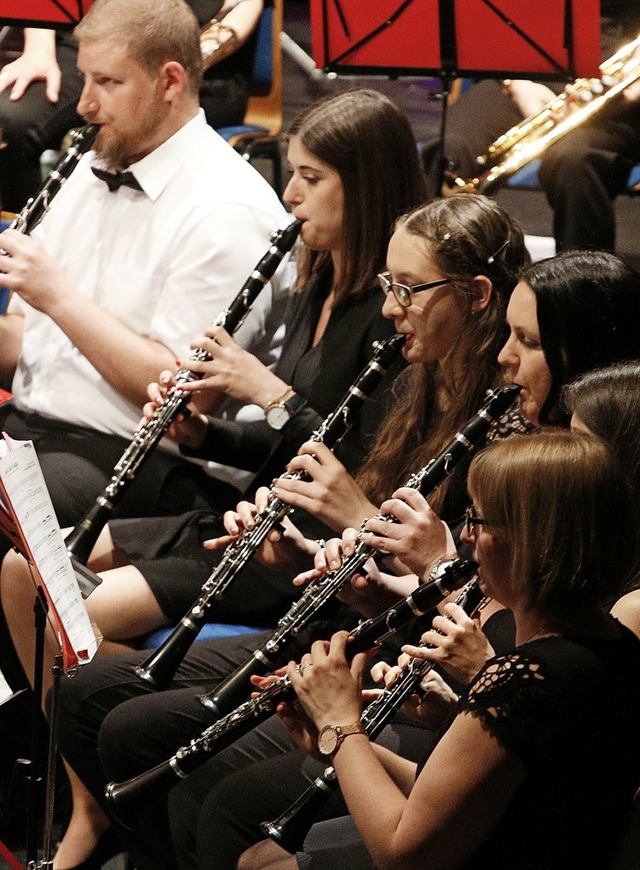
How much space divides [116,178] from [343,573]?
1358 mm

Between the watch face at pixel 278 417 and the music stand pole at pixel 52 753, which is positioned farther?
the watch face at pixel 278 417

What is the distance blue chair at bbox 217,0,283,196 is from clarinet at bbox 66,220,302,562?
149 cm

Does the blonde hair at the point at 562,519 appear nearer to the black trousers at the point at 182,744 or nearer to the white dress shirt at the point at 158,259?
the black trousers at the point at 182,744

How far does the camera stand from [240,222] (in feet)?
9.43

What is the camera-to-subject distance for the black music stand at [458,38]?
316cm

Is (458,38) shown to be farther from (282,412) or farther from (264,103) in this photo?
(264,103)

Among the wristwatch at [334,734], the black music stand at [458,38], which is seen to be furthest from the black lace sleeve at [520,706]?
the black music stand at [458,38]

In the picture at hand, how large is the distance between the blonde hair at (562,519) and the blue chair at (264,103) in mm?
2759

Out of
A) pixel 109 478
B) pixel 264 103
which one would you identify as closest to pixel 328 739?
pixel 109 478

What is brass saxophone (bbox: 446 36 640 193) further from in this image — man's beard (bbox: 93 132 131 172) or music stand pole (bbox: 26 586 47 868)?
music stand pole (bbox: 26 586 47 868)

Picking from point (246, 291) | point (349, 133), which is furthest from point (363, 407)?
point (349, 133)

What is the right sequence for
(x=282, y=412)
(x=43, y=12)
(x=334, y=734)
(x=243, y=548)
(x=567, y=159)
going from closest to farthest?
1. (x=334, y=734)
2. (x=243, y=548)
3. (x=282, y=412)
4. (x=43, y=12)
5. (x=567, y=159)

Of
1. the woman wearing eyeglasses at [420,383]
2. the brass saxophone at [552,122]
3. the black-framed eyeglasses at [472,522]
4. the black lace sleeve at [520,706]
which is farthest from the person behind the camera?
the brass saxophone at [552,122]

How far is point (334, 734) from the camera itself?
1.68m
